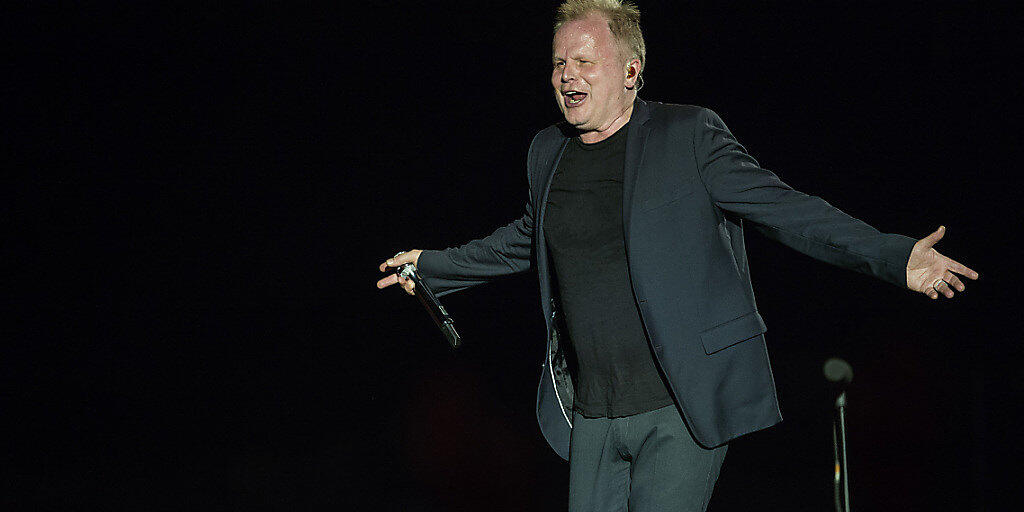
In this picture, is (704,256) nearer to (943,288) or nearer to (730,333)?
(730,333)

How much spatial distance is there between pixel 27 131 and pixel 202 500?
1.90m

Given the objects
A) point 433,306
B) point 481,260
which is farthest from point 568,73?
point 433,306

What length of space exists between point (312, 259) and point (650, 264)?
8.84 ft

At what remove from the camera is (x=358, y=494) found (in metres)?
3.82

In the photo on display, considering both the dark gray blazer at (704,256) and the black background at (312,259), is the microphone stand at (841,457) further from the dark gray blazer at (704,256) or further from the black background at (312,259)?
the black background at (312,259)

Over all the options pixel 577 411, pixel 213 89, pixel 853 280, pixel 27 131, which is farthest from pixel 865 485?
pixel 27 131

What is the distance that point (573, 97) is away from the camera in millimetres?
1708

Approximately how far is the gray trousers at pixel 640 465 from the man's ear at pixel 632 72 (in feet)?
2.17

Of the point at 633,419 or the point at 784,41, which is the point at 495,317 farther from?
the point at 633,419

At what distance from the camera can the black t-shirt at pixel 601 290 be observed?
1.60m

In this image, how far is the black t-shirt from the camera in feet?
5.25

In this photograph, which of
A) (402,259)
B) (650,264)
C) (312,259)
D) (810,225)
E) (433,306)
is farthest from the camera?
(312,259)

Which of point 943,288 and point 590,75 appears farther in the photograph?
point 590,75

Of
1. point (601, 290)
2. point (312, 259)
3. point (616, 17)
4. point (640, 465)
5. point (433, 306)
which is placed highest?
point (616, 17)
